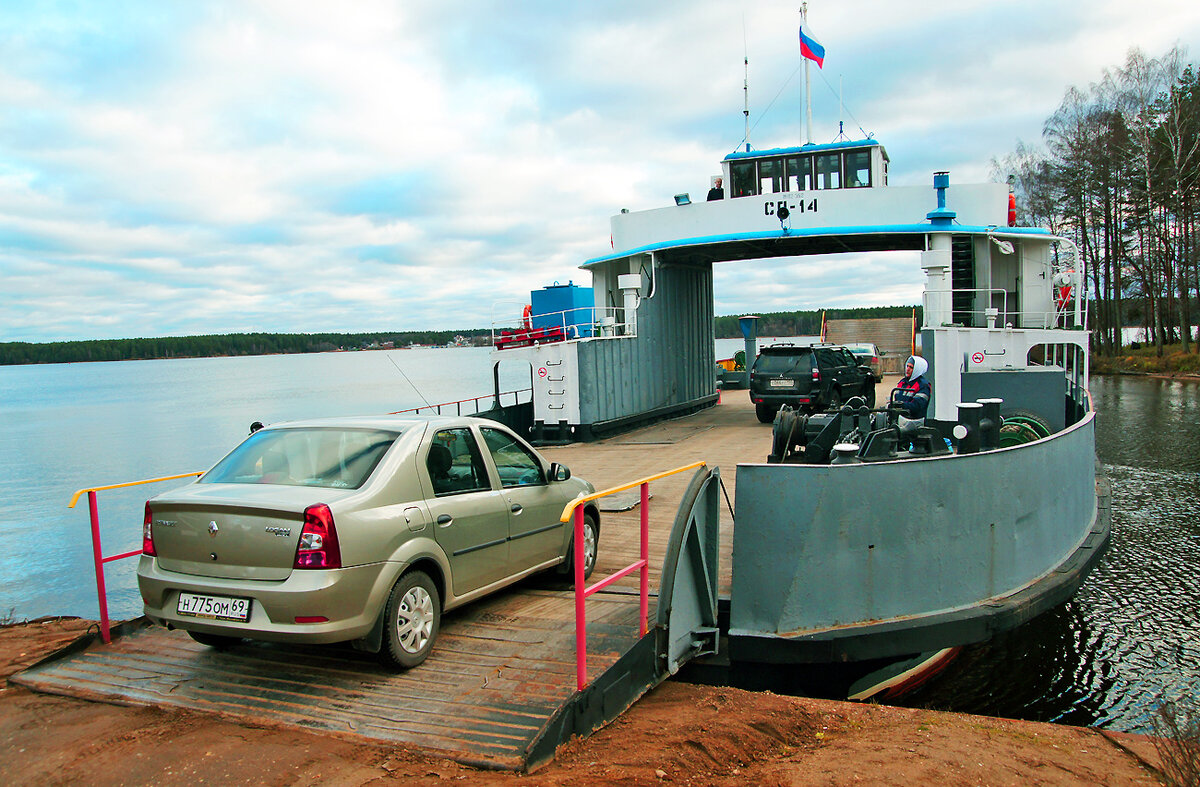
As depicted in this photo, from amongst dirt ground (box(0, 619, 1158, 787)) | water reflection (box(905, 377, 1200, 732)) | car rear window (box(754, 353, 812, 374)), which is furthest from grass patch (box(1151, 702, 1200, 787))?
car rear window (box(754, 353, 812, 374))

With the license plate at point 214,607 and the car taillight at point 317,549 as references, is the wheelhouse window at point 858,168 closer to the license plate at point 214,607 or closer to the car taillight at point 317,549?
the car taillight at point 317,549

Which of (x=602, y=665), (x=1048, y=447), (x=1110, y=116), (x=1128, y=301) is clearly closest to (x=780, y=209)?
(x=1048, y=447)

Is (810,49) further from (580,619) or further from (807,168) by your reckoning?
(580,619)

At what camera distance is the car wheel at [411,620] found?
4352 millimetres

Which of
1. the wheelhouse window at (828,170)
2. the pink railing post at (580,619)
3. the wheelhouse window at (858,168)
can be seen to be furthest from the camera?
the wheelhouse window at (828,170)

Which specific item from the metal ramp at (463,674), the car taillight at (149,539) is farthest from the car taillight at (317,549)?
the car taillight at (149,539)

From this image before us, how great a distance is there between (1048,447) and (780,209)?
1109 centimetres

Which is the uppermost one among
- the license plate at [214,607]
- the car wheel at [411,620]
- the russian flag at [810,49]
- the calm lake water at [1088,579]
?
the russian flag at [810,49]

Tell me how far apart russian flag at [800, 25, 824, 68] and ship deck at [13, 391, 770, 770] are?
54.8 feet

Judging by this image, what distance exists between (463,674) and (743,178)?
15771mm

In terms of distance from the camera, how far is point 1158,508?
1265cm

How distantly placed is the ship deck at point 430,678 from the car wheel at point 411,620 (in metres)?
0.10

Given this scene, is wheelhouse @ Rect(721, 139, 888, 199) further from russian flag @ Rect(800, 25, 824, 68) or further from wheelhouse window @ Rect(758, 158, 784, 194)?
russian flag @ Rect(800, 25, 824, 68)

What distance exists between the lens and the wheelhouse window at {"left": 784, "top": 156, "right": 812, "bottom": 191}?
693 inches
